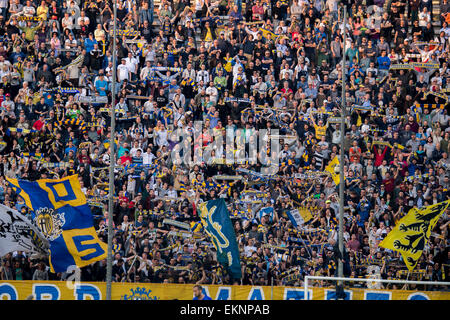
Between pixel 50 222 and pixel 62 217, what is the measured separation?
270mm

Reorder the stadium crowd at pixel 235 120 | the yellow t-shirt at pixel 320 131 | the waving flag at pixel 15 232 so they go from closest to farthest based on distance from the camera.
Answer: the waving flag at pixel 15 232, the stadium crowd at pixel 235 120, the yellow t-shirt at pixel 320 131

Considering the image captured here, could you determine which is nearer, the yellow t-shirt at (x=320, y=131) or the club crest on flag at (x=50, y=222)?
the club crest on flag at (x=50, y=222)

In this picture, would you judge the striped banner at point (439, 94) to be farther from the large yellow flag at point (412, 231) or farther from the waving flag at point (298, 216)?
the large yellow flag at point (412, 231)

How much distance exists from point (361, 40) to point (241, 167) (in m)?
5.90

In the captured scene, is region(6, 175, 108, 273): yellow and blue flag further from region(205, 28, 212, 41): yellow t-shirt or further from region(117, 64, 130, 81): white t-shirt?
region(205, 28, 212, 41): yellow t-shirt

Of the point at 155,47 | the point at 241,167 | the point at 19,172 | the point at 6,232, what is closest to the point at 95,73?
the point at 155,47

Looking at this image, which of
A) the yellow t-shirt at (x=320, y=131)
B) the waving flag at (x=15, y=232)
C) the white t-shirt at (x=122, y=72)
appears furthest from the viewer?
the white t-shirt at (x=122, y=72)

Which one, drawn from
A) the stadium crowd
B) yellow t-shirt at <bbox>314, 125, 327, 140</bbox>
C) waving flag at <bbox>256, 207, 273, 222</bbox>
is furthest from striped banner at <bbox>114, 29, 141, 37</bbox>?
waving flag at <bbox>256, 207, 273, 222</bbox>

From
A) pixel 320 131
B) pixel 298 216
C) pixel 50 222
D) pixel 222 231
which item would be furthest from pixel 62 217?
pixel 320 131

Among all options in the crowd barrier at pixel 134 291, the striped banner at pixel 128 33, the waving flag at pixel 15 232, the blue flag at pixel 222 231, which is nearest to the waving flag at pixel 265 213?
the blue flag at pixel 222 231

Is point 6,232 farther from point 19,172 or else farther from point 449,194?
point 449,194

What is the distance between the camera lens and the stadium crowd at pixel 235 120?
19.8 meters

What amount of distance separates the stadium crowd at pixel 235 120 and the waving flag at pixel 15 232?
7.46 ft

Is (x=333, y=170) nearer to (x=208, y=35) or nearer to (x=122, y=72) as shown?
(x=208, y=35)
